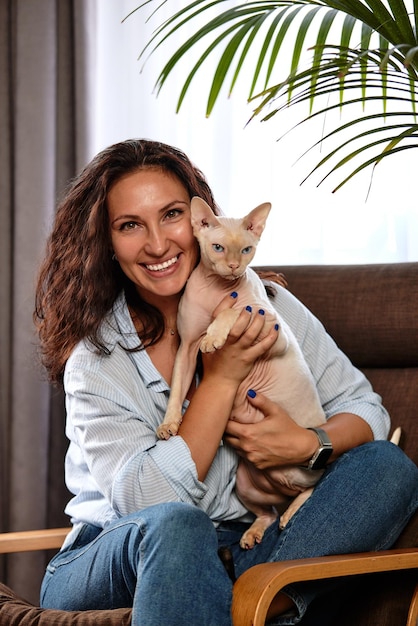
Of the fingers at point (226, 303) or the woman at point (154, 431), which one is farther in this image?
the fingers at point (226, 303)

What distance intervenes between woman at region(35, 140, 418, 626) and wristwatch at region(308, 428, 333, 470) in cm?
1

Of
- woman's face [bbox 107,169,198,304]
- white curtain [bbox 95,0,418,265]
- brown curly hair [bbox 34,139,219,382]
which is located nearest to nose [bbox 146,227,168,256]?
woman's face [bbox 107,169,198,304]

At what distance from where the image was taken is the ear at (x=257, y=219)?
1586 mm

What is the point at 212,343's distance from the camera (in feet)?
4.96

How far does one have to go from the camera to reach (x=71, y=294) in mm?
1766

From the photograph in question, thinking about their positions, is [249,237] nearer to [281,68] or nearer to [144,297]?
[144,297]

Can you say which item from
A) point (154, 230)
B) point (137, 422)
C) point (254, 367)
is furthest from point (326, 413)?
point (154, 230)

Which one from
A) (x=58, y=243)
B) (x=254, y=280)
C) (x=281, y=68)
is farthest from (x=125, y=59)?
(x=254, y=280)

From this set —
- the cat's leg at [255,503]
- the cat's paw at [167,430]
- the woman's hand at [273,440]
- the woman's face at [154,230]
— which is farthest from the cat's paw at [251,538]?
the woman's face at [154,230]

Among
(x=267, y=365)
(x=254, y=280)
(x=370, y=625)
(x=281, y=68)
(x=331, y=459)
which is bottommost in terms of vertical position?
(x=370, y=625)

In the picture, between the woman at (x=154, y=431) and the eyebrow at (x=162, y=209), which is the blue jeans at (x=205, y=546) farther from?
the eyebrow at (x=162, y=209)

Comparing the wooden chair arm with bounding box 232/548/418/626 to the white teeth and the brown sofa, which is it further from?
the white teeth

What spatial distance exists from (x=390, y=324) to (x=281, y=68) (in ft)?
3.25

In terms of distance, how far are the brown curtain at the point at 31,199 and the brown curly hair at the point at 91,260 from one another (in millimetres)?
864
